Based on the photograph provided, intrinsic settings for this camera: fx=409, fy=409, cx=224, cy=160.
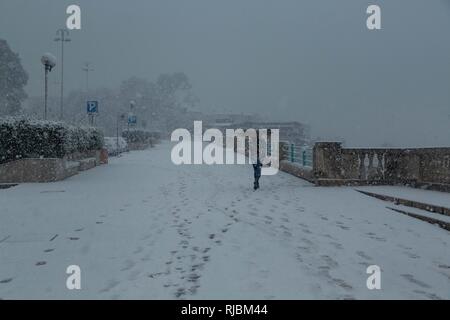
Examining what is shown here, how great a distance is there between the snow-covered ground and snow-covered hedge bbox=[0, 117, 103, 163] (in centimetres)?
395

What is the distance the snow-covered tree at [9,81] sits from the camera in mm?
58875

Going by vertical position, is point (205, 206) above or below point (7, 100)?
below

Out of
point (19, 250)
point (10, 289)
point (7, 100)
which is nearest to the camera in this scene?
point (10, 289)

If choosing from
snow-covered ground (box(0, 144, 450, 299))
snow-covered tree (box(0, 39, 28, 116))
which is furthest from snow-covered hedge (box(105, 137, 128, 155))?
snow-covered tree (box(0, 39, 28, 116))

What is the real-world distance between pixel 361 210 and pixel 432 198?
6.32 feet

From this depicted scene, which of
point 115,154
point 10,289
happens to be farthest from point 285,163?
point 115,154

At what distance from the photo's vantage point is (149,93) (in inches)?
4336

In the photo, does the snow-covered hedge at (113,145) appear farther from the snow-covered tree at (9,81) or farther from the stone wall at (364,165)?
the snow-covered tree at (9,81)

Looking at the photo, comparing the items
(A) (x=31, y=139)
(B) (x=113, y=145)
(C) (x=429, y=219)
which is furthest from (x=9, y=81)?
(C) (x=429, y=219)

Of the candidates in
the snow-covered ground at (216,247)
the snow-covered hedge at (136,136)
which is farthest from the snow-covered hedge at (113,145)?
the snow-covered ground at (216,247)

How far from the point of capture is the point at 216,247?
5.85 metres

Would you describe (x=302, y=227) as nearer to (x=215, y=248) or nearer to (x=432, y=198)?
(x=215, y=248)

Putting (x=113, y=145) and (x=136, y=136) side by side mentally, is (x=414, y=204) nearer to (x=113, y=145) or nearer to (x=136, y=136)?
(x=113, y=145)
